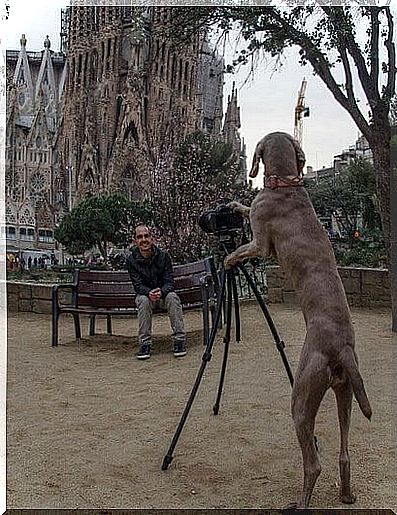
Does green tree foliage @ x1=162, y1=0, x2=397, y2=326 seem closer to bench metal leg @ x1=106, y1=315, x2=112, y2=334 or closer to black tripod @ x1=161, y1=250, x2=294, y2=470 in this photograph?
black tripod @ x1=161, y1=250, x2=294, y2=470

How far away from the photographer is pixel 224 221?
177 centimetres

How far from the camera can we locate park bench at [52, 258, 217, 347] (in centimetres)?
276

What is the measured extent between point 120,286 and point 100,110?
80 cm

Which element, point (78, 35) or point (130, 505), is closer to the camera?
point (130, 505)

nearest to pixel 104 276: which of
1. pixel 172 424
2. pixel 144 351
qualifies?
pixel 144 351

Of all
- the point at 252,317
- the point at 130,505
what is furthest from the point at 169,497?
the point at 252,317

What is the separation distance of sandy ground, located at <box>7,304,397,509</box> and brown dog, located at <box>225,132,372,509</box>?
0.84ft

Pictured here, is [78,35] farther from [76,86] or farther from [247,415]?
[247,415]

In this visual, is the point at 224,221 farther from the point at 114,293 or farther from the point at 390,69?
the point at 114,293

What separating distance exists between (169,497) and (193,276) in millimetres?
1269

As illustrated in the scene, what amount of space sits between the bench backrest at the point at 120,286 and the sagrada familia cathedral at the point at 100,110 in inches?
12.6

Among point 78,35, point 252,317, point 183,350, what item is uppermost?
point 78,35

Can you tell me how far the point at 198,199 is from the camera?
8.50ft

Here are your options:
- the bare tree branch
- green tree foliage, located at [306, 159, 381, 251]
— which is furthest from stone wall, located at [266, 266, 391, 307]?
the bare tree branch
